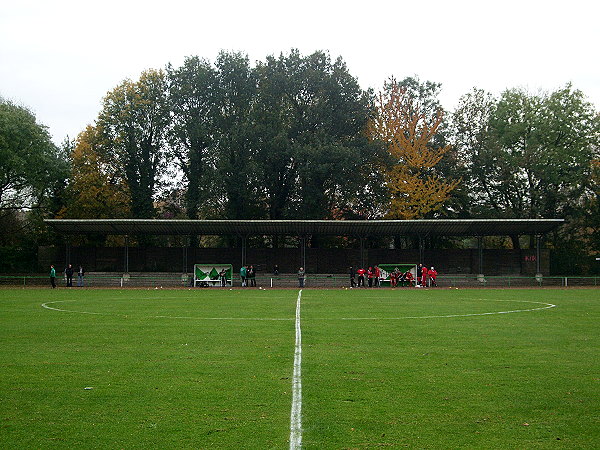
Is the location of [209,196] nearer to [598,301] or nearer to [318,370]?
[598,301]

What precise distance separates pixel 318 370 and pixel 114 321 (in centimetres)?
1095

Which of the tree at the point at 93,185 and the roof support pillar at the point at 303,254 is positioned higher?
the tree at the point at 93,185

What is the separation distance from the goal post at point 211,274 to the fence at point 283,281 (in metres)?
0.17

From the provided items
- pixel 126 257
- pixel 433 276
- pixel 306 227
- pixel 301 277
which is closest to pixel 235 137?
pixel 306 227

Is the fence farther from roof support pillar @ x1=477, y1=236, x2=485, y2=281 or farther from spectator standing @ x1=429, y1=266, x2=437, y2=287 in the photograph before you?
spectator standing @ x1=429, y1=266, x2=437, y2=287

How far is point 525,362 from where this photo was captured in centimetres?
1217

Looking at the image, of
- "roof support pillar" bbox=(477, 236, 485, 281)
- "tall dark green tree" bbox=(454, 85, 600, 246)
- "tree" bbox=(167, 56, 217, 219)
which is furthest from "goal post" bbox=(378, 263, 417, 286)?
"tree" bbox=(167, 56, 217, 219)

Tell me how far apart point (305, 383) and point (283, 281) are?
36.6 m

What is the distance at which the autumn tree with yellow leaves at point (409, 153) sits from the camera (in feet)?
176

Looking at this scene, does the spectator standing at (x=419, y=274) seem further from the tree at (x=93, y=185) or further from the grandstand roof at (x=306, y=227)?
the tree at (x=93, y=185)

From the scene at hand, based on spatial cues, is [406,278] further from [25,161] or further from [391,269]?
[25,161]

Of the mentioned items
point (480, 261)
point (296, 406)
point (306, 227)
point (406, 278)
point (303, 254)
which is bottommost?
point (296, 406)

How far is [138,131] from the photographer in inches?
2216

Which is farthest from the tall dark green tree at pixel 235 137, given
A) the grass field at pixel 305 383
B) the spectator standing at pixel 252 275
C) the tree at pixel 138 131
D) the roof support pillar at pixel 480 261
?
the grass field at pixel 305 383
